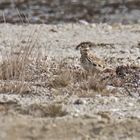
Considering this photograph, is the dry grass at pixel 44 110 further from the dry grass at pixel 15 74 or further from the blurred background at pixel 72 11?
the blurred background at pixel 72 11

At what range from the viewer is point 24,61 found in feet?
40.4

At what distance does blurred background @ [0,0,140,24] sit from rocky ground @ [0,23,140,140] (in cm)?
1042

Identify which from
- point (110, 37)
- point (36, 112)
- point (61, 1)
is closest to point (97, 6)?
point (61, 1)

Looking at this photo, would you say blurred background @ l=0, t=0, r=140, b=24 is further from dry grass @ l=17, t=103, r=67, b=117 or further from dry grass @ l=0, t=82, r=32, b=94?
dry grass @ l=17, t=103, r=67, b=117

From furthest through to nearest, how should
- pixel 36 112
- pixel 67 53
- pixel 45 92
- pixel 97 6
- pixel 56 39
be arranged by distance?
pixel 97 6 < pixel 56 39 < pixel 67 53 < pixel 45 92 < pixel 36 112

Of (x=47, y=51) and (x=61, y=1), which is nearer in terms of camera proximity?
(x=47, y=51)

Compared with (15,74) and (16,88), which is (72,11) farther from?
(16,88)

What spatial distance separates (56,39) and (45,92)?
26.8 ft

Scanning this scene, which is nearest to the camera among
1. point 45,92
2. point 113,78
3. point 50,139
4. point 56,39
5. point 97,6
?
point 50,139

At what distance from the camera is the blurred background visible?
27.8 meters

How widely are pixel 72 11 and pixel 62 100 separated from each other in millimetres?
19961

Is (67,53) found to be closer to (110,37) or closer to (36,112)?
(110,37)

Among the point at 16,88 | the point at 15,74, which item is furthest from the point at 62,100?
the point at 15,74

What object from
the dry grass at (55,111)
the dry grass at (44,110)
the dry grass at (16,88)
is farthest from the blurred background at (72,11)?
the dry grass at (55,111)
